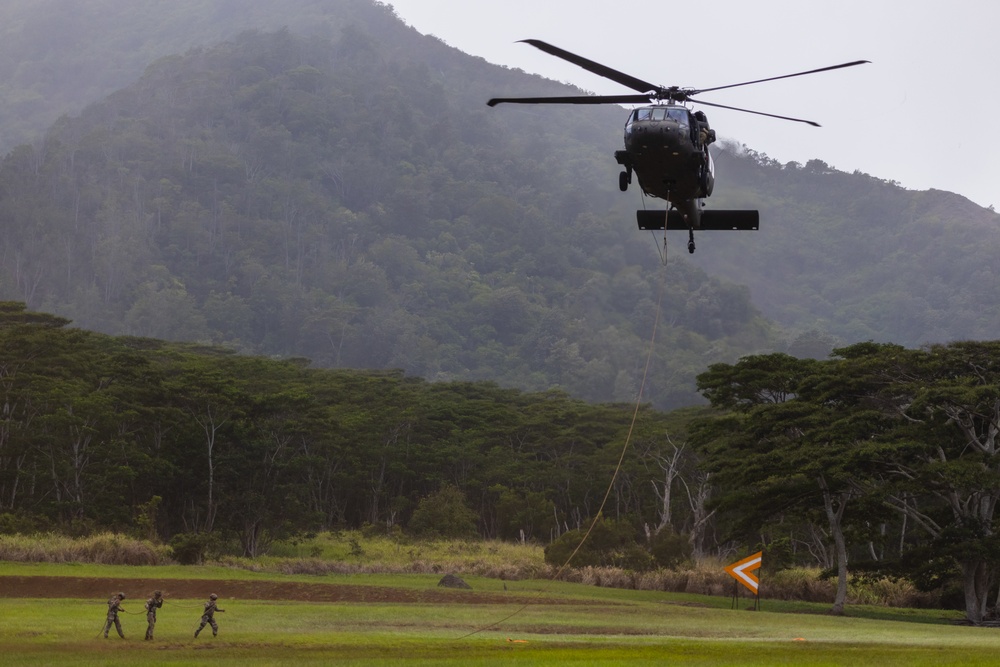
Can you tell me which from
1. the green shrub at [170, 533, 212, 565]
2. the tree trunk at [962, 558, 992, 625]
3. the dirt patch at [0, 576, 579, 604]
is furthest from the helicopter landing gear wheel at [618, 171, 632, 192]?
the green shrub at [170, 533, 212, 565]

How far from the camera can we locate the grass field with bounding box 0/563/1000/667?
1061 inches

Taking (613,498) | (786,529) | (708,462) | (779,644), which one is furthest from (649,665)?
(613,498)

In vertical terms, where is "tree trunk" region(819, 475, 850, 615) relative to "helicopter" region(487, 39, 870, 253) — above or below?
below

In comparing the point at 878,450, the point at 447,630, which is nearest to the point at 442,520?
the point at 878,450

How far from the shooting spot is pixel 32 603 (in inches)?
1483

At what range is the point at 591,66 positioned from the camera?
24.8m

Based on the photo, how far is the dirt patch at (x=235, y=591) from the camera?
42.2 m

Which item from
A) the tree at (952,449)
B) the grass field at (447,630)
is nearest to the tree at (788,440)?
the tree at (952,449)

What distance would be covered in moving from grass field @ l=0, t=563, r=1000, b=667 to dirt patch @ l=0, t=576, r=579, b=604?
12 centimetres

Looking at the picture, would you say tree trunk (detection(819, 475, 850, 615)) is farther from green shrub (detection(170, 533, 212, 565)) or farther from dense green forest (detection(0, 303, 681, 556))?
green shrub (detection(170, 533, 212, 565))

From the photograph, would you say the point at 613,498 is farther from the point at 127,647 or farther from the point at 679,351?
the point at 679,351

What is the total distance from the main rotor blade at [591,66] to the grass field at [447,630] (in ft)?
40.4

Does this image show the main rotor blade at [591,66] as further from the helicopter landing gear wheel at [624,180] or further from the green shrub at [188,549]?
the green shrub at [188,549]

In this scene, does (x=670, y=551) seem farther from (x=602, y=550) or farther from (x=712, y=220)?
(x=712, y=220)
